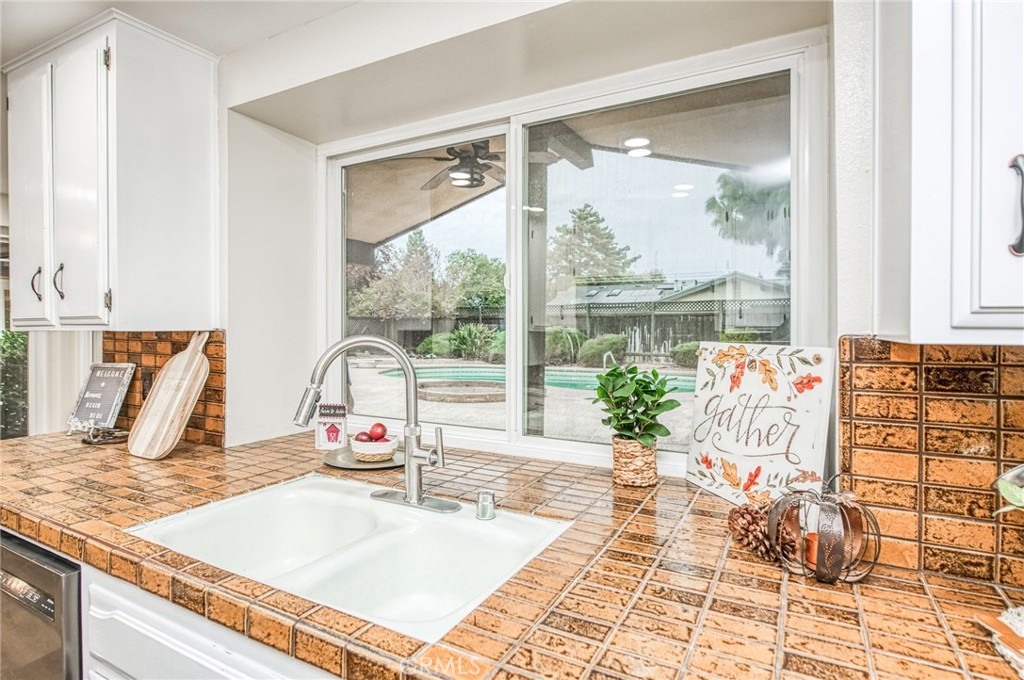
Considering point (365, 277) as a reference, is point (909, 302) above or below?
below

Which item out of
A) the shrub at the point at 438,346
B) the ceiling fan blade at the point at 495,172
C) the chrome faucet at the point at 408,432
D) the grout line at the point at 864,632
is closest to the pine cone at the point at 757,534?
the grout line at the point at 864,632

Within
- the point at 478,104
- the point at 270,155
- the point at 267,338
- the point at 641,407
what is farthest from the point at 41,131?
the point at 641,407

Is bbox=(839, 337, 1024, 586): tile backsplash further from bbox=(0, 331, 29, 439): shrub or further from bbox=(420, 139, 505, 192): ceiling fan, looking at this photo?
bbox=(0, 331, 29, 439): shrub

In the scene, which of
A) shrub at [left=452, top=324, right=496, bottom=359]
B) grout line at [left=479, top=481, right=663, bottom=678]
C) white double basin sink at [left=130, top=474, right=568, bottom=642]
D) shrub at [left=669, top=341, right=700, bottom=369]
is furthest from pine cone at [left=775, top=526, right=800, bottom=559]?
shrub at [left=452, top=324, right=496, bottom=359]

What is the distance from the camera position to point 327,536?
1.45 meters

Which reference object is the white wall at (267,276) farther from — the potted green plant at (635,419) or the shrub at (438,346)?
the potted green plant at (635,419)

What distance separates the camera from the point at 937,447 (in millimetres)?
918

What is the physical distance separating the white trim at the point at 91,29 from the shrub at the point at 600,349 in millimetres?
1600

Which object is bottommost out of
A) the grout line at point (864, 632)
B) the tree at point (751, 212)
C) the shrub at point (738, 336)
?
the grout line at point (864, 632)

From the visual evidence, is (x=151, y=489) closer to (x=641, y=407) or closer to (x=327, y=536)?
(x=327, y=536)

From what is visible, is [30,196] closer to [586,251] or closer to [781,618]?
[586,251]

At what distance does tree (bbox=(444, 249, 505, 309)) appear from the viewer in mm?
1830

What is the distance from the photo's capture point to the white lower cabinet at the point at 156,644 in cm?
87

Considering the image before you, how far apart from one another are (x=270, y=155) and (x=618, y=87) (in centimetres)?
127
